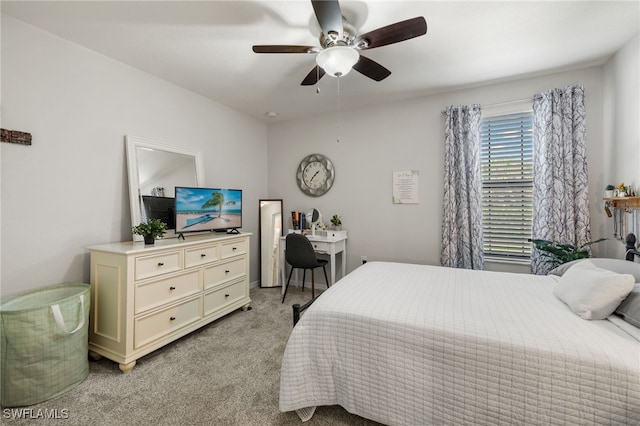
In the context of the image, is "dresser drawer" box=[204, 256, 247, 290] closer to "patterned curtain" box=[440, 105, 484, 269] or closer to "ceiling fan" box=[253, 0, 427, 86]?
"ceiling fan" box=[253, 0, 427, 86]

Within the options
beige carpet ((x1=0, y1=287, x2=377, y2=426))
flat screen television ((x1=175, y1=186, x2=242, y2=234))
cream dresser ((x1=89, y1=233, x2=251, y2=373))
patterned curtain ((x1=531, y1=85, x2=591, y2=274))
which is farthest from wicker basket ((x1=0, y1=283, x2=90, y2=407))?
patterned curtain ((x1=531, y1=85, x2=591, y2=274))

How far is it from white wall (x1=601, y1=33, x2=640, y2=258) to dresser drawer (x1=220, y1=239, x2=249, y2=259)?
3.58 metres

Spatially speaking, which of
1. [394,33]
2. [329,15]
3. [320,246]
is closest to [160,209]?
[320,246]

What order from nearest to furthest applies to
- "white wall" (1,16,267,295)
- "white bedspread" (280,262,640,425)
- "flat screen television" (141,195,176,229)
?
"white bedspread" (280,262,640,425) → "white wall" (1,16,267,295) → "flat screen television" (141,195,176,229)

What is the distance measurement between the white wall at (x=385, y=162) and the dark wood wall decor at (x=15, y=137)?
2808mm

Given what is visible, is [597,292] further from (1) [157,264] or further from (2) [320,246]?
(1) [157,264]

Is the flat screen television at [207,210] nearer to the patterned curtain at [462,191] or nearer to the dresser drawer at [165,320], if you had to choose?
the dresser drawer at [165,320]

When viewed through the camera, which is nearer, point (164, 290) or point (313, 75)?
point (313, 75)

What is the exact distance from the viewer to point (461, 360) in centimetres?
121

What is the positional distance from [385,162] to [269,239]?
2.02m

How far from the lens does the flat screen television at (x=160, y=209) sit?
102 inches

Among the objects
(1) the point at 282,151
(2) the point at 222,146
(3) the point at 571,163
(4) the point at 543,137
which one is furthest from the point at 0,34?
(3) the point at 571,163

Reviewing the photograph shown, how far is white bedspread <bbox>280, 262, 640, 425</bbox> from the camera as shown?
1.06 metres

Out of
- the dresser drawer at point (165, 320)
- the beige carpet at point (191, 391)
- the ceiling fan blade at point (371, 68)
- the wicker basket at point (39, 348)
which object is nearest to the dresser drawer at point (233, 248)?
the dresser drawer at point (165, 320)
